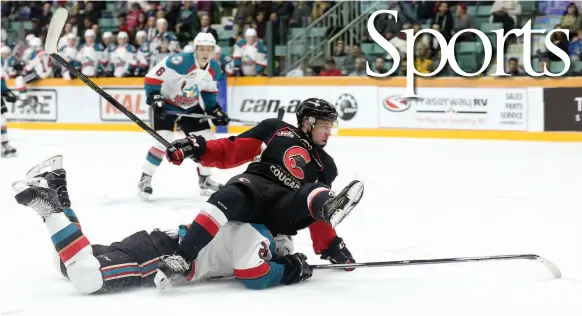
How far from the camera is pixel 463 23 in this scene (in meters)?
11.9

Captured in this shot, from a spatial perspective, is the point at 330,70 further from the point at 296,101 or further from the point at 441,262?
the point at 441,262

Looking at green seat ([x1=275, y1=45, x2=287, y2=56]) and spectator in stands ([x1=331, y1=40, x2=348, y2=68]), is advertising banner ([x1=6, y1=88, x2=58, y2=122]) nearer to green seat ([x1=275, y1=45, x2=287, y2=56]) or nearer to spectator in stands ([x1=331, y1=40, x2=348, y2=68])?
green seat ([x1=275, y1=45, x2=287, y2=56])

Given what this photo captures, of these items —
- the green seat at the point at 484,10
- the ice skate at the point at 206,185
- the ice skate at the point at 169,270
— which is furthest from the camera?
the green seat at the point at 484,10

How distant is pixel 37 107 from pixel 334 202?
37.8ft

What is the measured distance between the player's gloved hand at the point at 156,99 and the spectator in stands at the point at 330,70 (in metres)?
5.30

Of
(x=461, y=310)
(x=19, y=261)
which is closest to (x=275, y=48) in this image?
(x=19, y=261)

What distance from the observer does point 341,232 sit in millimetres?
5559

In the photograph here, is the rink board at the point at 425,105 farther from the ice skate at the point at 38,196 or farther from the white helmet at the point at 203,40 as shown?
the ice skate at the point at 38,196

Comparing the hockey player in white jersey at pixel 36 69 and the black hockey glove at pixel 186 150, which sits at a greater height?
the hockey player in white jersey at pixel 36 69

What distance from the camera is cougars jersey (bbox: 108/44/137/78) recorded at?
13977 mm

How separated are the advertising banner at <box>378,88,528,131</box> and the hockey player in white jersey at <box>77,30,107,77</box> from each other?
496 cm

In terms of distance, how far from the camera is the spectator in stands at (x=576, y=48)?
35.9 feet

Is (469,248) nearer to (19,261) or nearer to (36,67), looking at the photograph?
(19,261)

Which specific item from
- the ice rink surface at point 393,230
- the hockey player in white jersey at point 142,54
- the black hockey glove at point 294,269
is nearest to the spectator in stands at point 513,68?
the ice rink surface at point 393,230
